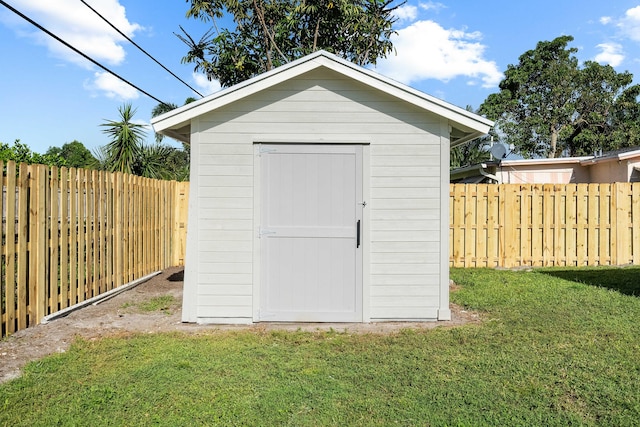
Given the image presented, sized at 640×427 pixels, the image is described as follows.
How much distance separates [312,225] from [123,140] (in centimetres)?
853

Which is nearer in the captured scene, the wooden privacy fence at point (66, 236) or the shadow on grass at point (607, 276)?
the wooden privacy fence at point (66, 236)

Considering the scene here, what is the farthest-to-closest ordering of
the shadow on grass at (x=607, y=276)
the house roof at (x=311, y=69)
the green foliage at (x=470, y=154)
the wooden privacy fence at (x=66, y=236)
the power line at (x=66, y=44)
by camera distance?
the green foliage at (x=470, y=154)
the shadow on grass at (x=607, y=276)
the power line at (x=66, y=44)
the house roof at (x=311, y=69)
the wooden privacy fence at (x=66, y=236)

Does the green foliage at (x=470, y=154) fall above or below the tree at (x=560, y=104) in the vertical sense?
below

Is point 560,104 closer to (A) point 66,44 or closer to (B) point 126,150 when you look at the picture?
(B) point 126,150

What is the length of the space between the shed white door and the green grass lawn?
0.63m

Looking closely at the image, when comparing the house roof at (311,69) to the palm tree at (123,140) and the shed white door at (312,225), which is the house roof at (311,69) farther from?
the palm tree at (123,140)

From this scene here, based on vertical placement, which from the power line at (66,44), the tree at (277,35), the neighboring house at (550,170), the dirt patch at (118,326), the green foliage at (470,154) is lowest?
the dirt patch at (118,326)

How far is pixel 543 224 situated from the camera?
9.96 meters

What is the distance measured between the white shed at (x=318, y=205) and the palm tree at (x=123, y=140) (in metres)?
7.35

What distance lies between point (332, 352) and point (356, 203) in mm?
1885

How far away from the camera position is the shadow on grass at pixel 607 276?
24.8 ft

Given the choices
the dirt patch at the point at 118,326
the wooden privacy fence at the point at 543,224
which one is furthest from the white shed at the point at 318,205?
the wooden privacy fence at the point at 543,224

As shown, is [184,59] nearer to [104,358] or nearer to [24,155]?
[24,155]

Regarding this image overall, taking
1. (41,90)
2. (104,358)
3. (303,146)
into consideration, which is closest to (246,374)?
(104,358)
